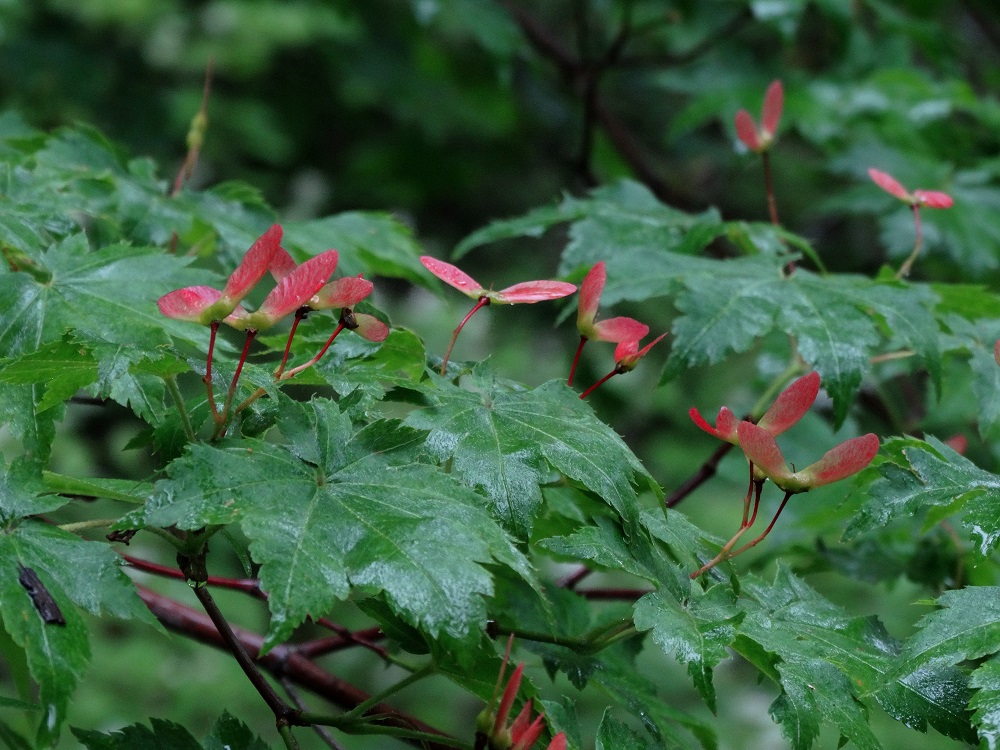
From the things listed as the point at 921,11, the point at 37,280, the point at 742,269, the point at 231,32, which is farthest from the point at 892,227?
the point at 231,32

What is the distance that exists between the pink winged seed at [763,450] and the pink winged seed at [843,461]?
Answer: 0.06ft

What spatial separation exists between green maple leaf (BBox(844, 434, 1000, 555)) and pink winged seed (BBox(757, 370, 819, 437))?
12 centimetres

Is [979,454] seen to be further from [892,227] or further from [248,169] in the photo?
[248,169]

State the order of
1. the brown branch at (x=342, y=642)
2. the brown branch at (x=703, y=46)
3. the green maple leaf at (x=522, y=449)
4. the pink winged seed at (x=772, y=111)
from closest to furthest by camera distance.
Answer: the green maple leaf at (x=522, y=449) < the brown branch at (x=342, y=642) < the pink winged seed at (x=772, y=111) < the brown branch at (x=703, y=46)

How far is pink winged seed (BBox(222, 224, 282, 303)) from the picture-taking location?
2.45 feet

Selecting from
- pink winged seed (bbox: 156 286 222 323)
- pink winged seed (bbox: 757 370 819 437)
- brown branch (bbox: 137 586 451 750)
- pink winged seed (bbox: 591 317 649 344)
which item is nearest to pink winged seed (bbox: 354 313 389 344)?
pink winged seed (bbox: 156 286 222 323)

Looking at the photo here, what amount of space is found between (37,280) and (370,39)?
2963 mm

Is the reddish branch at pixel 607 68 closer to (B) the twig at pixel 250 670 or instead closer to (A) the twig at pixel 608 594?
(A) the twig at pixel 608 594

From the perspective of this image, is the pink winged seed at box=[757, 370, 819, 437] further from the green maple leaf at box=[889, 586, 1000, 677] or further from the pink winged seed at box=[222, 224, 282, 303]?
the pink winged seed at box=[222, 224, 282, 303]

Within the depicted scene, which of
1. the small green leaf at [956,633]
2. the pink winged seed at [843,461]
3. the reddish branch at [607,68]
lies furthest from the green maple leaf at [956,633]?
the reddish branch at [607,68]

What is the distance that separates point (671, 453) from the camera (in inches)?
142

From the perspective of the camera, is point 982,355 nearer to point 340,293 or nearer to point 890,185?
point 890,185

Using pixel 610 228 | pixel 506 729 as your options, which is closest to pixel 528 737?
pixel 506 729

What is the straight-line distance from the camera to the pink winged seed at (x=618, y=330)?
37.0 inches
